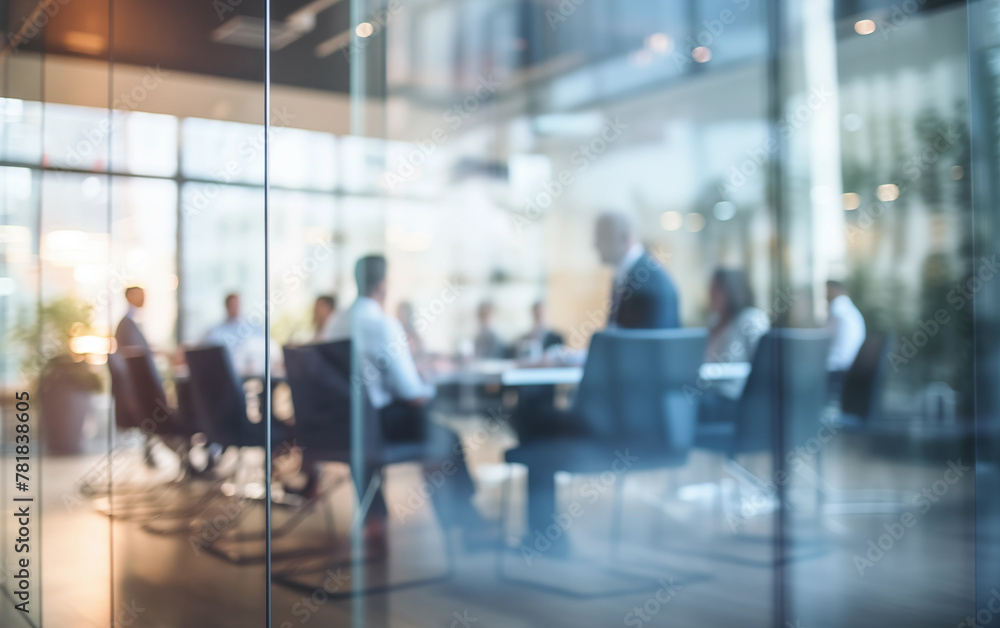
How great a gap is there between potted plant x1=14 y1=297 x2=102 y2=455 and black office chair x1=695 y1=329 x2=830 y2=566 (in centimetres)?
223

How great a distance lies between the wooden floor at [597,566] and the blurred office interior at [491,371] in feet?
0.04

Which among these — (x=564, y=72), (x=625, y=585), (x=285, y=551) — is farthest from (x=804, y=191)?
(x=564, y=72)

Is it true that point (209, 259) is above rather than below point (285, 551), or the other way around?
above

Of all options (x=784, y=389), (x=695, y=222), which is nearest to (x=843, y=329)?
(x=784, y=389)

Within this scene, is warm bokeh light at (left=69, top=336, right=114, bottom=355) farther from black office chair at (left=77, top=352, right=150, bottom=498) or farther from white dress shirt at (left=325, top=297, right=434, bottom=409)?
white dress shirt at (left=325, top=297, right=434, bottom=409)

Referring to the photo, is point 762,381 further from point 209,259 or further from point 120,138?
point 120,138

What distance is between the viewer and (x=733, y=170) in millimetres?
3451

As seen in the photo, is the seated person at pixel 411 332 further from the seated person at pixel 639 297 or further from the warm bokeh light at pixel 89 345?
the warm bokeh light at pixel 89 345

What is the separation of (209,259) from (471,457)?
1978 millimetres

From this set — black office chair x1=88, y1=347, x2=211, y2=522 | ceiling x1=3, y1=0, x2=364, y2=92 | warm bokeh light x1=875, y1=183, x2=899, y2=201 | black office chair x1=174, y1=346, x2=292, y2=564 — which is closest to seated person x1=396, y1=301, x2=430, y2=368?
black office chair x1=174, y1=346, x2=292, y2=564

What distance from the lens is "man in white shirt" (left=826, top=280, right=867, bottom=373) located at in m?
2.99

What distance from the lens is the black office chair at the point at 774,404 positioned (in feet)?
9.85

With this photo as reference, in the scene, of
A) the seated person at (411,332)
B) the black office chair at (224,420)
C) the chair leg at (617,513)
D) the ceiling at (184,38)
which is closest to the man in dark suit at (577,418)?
the chair leg at (617,513)

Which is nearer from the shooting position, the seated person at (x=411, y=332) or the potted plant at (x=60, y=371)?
the potted plant at (x=60, y=371)
